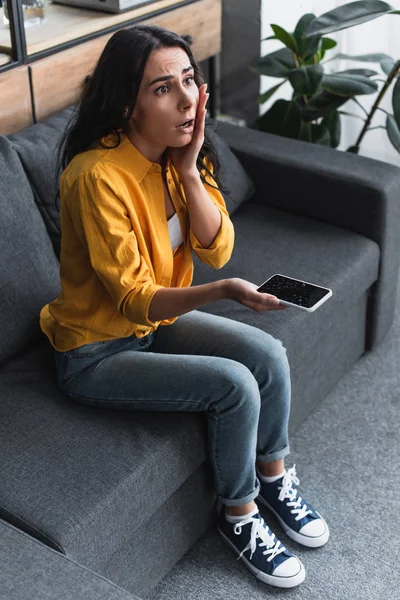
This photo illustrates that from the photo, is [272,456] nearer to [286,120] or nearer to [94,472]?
[94,472]

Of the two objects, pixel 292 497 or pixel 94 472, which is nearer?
pixel 94 472

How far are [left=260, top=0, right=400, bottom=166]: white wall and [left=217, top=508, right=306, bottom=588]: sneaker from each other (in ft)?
6.02

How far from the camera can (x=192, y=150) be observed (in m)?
1.69

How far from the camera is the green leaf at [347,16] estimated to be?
2.40 m

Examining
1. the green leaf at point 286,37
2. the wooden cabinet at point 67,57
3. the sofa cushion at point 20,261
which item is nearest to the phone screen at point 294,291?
the sofa cushion at point 20,261

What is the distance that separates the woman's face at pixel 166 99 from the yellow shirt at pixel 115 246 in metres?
0.07

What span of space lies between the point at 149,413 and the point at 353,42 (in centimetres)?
189

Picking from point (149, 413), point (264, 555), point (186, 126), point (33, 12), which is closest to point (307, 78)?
point (33, 12)

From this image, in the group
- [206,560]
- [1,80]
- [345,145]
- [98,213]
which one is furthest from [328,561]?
[345,145]

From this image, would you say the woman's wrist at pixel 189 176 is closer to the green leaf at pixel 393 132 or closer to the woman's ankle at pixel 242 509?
the woman's ankle at pixel 242 509

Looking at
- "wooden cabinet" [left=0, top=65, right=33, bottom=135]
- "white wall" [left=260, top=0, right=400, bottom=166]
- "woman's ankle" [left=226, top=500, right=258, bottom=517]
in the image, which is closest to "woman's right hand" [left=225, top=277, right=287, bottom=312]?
"woman's ankle" [left=226, top=500, right=258, bottom=517]

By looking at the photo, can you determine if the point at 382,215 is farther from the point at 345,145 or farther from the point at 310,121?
the point at 345,145

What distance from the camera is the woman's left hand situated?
64.7 inches

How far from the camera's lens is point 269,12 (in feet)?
10.1
